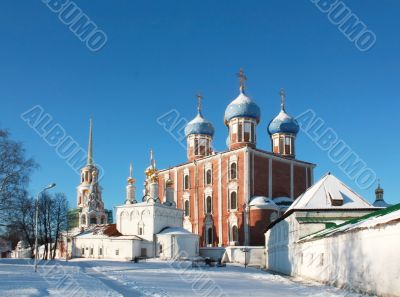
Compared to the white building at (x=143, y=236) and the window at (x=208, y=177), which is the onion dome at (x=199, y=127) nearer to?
A: the window at (x=208, y=177)

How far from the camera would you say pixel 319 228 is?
1064 inches

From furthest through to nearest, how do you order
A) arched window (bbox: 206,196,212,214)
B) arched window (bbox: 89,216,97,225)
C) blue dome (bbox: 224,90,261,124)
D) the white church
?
arched window (bbox: 89,216,97,225) < arched window (bbox: 206,196,212,214) < blue dome (bbox: 224,90,261,124) < the white church

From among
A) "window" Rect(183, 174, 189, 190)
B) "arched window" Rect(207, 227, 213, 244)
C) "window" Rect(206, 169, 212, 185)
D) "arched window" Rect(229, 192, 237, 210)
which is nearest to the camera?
"arched window" Rect(229, 192, 237, 210)

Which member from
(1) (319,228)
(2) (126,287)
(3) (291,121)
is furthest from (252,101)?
(2) (126,287)

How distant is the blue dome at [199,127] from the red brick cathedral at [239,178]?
118 millimetres

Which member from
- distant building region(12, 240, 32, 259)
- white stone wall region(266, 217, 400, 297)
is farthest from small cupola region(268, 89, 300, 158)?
distant building region(12, 240, 32, 259)

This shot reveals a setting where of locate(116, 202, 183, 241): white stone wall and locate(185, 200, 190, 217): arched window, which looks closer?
locate(116, 202, 183, 241): white stone wall

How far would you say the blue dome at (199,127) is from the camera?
2297 inches

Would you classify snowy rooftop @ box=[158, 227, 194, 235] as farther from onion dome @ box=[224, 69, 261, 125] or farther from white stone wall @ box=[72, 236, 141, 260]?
onion dome @ box=[224, 69, 261, 125]

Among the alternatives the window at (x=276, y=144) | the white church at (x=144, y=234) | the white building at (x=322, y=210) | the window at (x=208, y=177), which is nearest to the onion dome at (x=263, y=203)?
the window at (x=208, y=177)

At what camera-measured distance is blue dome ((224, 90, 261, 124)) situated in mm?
52406

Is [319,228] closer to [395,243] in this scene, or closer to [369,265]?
[369,265]

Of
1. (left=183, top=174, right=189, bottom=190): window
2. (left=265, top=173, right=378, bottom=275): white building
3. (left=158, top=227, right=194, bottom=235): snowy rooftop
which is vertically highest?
(left=183, top=174, right=189, bottom=190): window

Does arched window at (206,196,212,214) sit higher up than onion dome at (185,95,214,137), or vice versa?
onion dome at (185,95,214,137)
